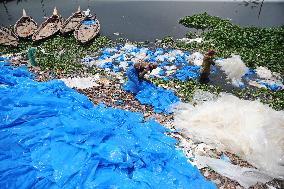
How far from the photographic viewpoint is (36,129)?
23.3 ft

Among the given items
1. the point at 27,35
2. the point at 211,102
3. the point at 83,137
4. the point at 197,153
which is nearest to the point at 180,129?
the point at 197,153

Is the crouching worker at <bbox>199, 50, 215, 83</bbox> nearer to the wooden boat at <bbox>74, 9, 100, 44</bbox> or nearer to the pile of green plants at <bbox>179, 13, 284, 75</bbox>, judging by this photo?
the pile of green plants at <bbox>179, 13, 284, 75</bbox>

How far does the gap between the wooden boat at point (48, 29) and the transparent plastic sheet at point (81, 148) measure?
5814 mm

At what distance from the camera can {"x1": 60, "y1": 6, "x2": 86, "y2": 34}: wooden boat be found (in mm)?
14484

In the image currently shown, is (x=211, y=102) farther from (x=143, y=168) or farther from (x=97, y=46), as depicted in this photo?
(x=97, y=46)

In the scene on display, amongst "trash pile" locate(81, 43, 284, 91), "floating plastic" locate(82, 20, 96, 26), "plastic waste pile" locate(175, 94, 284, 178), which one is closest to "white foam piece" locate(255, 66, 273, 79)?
"trash pile" locate(81, 43, 284, 91)

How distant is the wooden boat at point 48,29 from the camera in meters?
13.8

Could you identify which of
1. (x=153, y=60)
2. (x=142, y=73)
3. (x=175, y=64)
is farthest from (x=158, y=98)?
(x=153, y=60)

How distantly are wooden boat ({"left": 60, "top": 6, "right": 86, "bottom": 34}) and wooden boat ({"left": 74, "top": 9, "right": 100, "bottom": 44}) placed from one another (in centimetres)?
36

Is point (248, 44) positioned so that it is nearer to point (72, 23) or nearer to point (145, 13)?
point (145, 13)

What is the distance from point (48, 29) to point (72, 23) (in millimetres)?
Result: 1235

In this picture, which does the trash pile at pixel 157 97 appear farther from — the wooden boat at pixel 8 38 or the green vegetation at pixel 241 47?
the wooden boat at pixel 8 38

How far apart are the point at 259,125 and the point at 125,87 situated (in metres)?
4.33

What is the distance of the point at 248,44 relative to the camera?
13.7 metres
